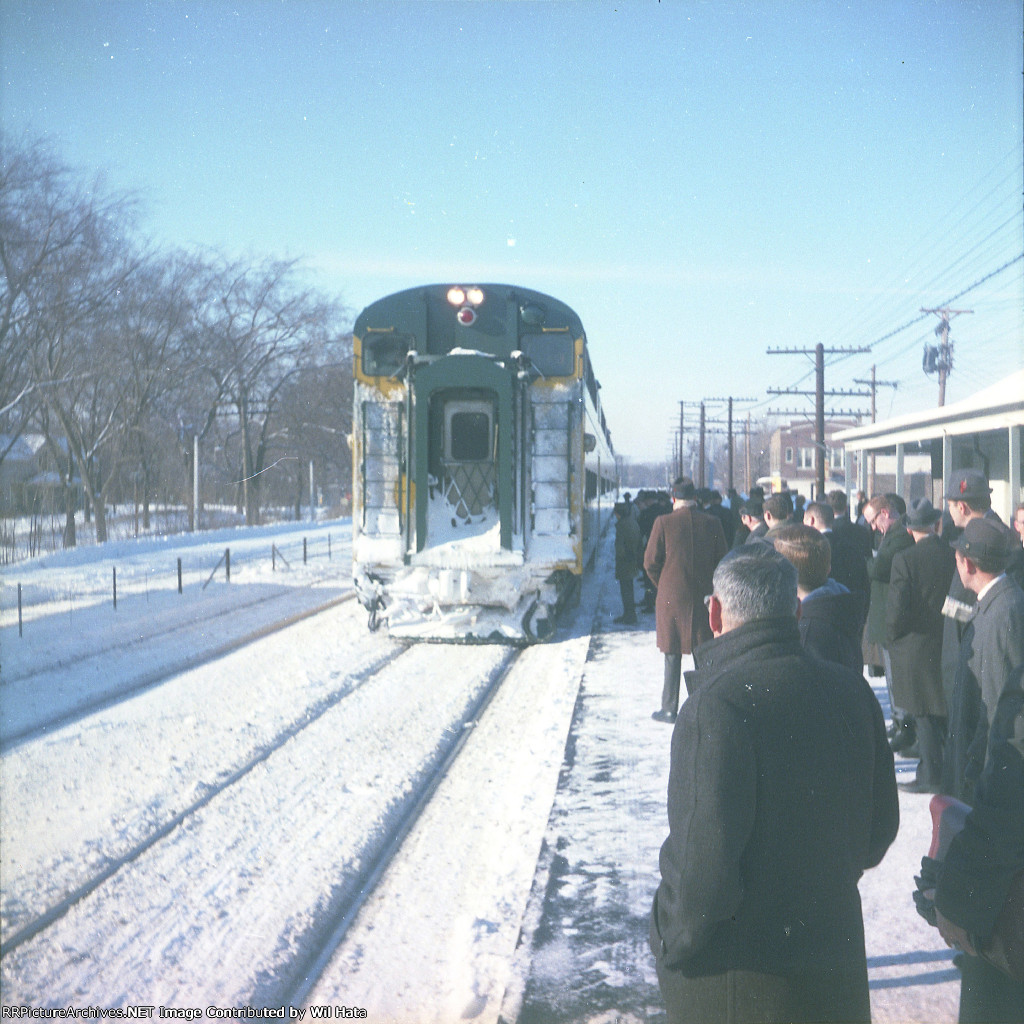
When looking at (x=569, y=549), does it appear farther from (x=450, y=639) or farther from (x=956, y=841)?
(x=956, y=841)

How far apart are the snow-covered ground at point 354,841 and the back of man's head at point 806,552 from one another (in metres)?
1.55

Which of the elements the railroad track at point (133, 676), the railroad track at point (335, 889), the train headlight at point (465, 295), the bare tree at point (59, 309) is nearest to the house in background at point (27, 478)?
the bare tree at point (59, 309)

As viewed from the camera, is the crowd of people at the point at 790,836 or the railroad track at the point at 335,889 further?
the railroad track at the point at 335,889

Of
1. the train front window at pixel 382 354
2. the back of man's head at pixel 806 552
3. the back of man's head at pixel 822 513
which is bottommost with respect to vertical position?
the back of man's head at pixel 806 552

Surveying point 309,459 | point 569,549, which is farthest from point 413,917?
point 309,459

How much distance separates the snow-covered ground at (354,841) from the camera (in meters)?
3.64

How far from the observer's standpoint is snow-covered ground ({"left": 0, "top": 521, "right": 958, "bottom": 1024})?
364 cm

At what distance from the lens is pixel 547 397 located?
427 inches

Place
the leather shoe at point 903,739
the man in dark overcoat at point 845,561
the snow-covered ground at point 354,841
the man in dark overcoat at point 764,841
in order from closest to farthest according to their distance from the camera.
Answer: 1. the man in dark overcoat at point 764,841
2. the snow-covered ground at point 354,841
3. the leather shoe at point 903,739
4. the man in dark overcoat at point 845,561

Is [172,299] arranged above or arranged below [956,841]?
above

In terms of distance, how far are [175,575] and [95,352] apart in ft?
41.0

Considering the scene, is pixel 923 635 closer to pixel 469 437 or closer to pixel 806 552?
pixel 806 552

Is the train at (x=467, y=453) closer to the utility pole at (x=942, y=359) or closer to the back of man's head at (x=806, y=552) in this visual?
the back of man's head at (x=806, y=552)

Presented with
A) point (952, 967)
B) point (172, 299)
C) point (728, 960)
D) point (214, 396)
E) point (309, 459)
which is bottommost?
point (952, 967)
